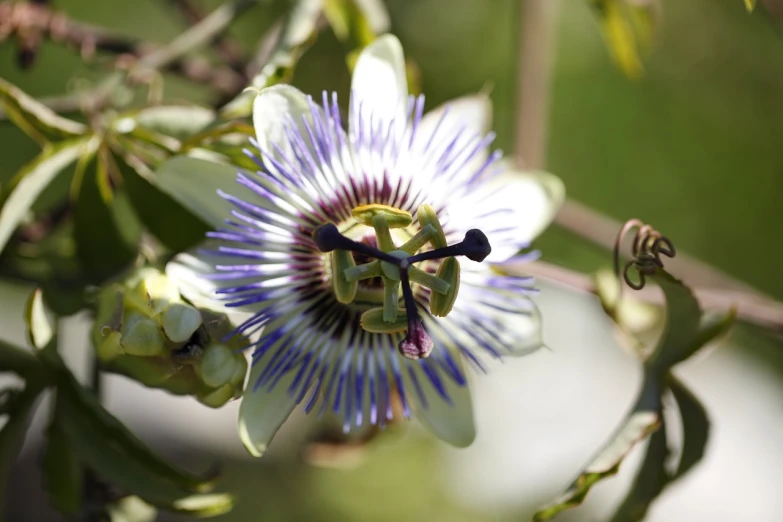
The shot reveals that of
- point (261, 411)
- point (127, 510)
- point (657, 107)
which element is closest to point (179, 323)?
point (261, 411)

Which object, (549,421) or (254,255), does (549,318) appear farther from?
(254,255)

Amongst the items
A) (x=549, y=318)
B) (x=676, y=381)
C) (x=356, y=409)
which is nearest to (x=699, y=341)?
(x=676, y=381)

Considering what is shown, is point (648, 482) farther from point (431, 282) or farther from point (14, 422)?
point (14, 422)

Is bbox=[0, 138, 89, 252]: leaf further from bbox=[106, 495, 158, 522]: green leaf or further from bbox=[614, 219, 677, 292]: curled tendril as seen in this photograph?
bbox=[614, 219, 677, 292]: curled tendril

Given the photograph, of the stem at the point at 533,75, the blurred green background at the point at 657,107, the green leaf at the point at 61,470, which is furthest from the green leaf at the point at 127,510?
the blurred green background at the point at 657,107

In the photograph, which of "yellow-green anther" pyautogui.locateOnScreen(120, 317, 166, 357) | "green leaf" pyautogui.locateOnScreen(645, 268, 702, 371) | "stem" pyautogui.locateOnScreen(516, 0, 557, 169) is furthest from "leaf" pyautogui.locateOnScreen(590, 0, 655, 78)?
"yellow-green anther" pyautogui.locateOnScreen(120, 317, 166, 357)
